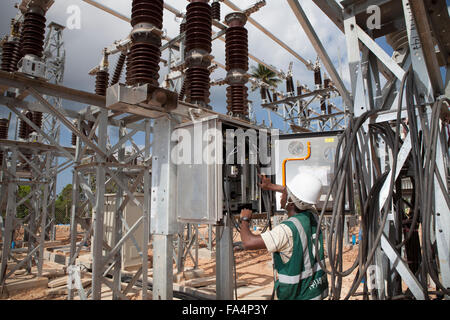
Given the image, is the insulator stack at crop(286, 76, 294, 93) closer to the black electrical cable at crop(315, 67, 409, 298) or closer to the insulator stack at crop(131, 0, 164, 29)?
the insulator stack at crop(131, 0, 164, 29)

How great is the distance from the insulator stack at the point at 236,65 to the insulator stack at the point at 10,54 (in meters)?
4.68

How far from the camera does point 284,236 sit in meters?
2.75

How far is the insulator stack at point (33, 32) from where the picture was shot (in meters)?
5.13

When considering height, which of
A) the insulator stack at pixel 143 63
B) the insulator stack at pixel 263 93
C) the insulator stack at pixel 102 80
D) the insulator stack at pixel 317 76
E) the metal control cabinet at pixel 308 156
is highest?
the insulator stack at pixel 317 76

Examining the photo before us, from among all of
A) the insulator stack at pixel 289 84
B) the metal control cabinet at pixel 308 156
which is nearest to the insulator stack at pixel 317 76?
the insulator stack at pixel 289 84

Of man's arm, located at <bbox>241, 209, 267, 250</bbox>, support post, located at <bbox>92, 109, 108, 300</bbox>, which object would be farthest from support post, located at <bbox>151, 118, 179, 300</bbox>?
support post, located at <bbox>92, 109, 108, 300</bbox>

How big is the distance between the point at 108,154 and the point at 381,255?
5.02m

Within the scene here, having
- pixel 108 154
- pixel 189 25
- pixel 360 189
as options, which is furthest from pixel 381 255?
pixel 108 154

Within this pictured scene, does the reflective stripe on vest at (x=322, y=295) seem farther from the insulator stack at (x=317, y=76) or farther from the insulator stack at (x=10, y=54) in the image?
the insulator stack at (x=317, y=76)

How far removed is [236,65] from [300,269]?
12.6ft

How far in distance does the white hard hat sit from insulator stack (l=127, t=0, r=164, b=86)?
6.99ft
